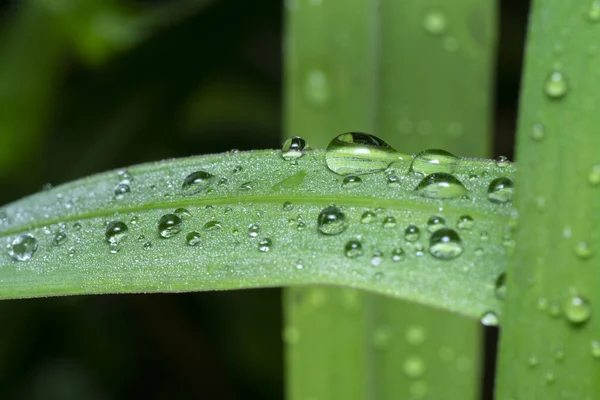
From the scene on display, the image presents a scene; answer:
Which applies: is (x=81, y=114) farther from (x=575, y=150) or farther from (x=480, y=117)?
(x=575, y=150)

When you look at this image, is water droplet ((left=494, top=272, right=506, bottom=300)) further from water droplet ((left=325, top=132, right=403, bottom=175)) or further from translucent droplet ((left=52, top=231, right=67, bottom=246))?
translucent droplet ((left=52, top=231, right=67, bottom=246))

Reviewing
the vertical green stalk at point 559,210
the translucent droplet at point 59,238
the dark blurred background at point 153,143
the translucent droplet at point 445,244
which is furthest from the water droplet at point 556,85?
the dark blurred background at point 153,143

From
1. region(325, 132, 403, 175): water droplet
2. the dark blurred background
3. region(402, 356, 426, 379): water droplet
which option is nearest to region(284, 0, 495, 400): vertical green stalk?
region(402, 356, 426, 379): water droplet

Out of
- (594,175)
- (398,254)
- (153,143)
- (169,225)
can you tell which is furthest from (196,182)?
(153,143)

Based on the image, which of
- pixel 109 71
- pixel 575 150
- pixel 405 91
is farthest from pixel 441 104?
pixel 109 71

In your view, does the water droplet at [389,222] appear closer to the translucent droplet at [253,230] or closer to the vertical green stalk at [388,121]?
the translucent droplet at [253,230]

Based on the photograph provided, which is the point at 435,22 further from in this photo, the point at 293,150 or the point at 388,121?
the point at 293,150

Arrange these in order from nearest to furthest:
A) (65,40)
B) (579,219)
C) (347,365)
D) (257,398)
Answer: (579,219) → (347,365) → (65,40) → (257,398)

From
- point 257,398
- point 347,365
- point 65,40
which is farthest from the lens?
point 257,398
